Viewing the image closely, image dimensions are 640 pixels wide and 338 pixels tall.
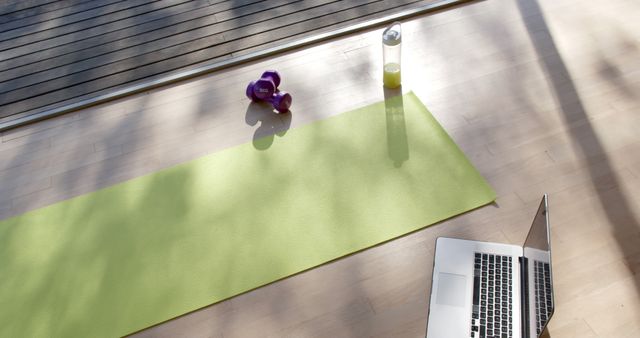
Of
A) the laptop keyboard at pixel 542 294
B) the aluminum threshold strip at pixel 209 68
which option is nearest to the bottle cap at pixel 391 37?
the aluminum threshold strip at pixel 209 68

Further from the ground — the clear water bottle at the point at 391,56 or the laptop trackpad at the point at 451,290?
the clear water bottle at the point at 391,56

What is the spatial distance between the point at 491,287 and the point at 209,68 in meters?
1.73

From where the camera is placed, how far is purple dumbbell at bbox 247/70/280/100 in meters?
2.58

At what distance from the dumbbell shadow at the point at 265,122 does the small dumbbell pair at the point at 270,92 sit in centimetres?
3

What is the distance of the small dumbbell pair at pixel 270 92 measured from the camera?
8.30 feet

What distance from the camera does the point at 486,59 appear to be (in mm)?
2715

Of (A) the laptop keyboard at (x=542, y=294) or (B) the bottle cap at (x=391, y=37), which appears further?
(B) the bottle cap at (x=391, y=37)

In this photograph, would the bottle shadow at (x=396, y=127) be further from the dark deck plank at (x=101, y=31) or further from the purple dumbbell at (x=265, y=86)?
the dark deck plank at (x=101, y=31)

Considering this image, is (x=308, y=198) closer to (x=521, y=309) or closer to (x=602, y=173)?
(x=521, y=309)

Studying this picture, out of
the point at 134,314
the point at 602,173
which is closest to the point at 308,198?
the point at 134,314

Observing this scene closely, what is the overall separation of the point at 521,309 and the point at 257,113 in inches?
56.0

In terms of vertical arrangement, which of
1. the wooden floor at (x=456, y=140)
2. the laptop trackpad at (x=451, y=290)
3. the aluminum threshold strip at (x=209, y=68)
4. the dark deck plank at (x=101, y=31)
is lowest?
the laptop trackpad at (x=451, y=290)

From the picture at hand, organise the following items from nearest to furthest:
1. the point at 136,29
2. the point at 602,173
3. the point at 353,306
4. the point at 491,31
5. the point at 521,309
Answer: the point at 521,309
the point at 353,306
the point at 602,173
the point at 491,31
the point at 136,29

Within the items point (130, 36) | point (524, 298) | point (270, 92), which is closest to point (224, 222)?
point (270, 92)
